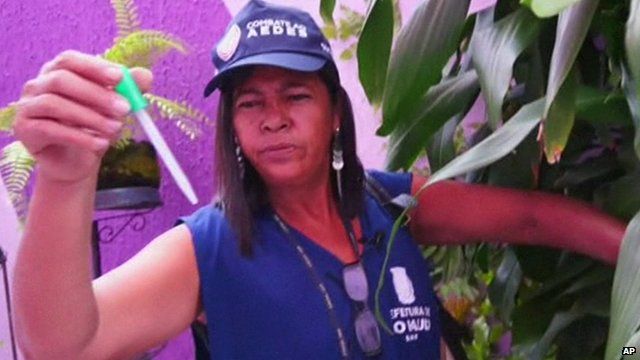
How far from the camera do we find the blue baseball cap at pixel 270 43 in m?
0.80

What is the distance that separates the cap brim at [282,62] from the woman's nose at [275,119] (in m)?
0.04

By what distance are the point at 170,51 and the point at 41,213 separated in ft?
3.30

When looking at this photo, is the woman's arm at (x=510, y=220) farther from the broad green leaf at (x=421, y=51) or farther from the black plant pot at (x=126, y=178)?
the black plant pot at (x=126, y=178)

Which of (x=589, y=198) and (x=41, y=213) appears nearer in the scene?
(x=41, y=213)

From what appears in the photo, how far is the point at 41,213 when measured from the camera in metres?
0.54

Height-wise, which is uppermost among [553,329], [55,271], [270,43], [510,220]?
[270,43]

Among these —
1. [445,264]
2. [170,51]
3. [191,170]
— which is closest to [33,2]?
[170,51]

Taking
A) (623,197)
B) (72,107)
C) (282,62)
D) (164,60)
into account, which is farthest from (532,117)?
(164,60)

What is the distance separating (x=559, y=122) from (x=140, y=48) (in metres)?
0.88

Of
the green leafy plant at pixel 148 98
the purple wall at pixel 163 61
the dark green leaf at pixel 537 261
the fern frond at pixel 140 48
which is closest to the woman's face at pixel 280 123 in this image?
the dark green leaf at pixel 537 261

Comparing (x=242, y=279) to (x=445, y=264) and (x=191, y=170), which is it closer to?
(x=445, y=264)

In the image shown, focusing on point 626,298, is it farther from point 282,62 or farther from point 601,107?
point 282,62

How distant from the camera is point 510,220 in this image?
84 centimetres

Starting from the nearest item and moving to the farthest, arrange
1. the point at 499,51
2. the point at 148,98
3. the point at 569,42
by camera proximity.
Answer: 1. the point at 569,42
2. the point at 499,51
3. the point at 148,98
